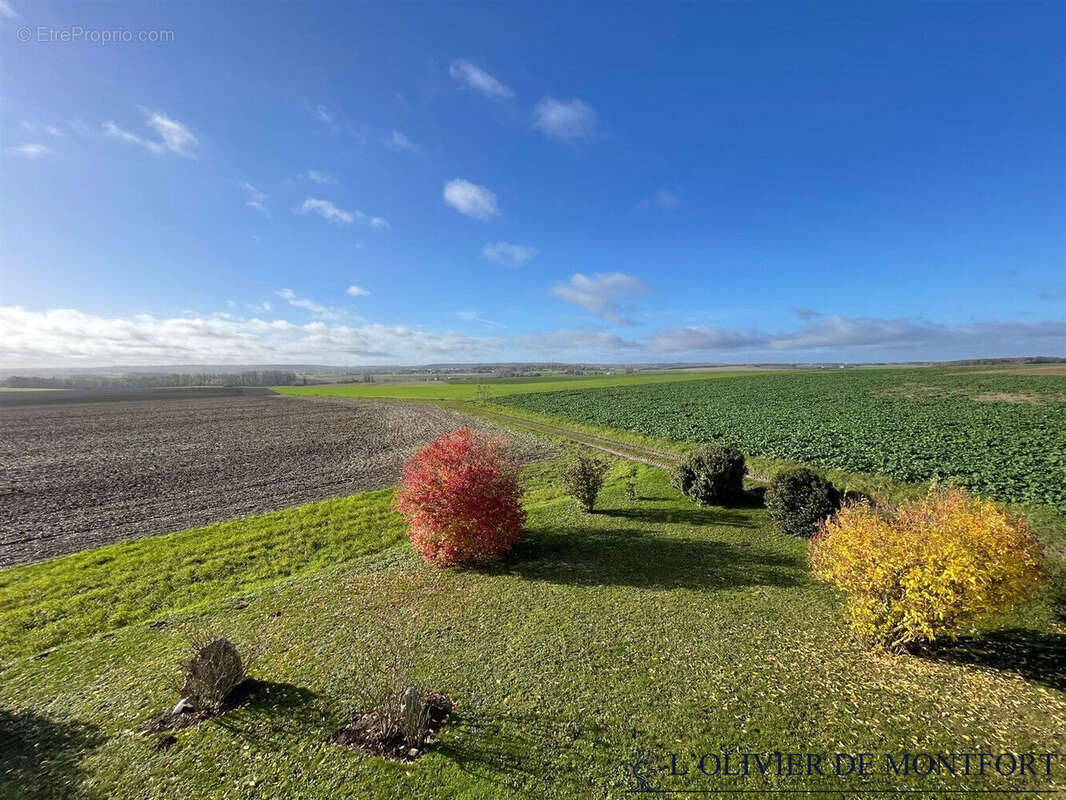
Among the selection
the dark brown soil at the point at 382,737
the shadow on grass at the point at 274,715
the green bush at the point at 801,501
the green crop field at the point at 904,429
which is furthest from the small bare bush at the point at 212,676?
the green crop field at the point at 904,429

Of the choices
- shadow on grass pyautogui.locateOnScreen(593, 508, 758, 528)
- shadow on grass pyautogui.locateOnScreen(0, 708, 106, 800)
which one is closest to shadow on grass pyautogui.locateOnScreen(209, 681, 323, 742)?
shadow on grass pyautogui.locateOnScreen(0, 708, 106, 800)

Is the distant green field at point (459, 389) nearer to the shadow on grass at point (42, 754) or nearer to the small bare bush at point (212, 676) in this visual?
the small bare bush at point (212, 676)

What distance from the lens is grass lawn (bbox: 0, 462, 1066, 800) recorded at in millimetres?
7023

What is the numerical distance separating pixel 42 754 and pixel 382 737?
6.57 meters

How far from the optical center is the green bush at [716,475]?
20.2 metres

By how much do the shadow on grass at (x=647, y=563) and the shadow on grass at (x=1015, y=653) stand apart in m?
3.80

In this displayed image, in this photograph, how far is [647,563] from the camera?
580 inches

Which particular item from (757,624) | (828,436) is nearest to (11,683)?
(757,624)

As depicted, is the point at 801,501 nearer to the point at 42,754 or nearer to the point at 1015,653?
the point at 1015,653

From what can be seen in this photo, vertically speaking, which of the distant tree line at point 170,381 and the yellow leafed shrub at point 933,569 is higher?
the distant tree line at point 170,381

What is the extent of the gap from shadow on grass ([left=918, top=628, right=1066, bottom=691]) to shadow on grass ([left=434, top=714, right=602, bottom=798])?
8.81m

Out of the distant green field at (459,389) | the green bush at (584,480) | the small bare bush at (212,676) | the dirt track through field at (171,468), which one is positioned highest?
the distant green field at (459,389)

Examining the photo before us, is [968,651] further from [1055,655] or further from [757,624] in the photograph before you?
[757,624]

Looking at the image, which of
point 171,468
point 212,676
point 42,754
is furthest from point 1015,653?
point 171,468
